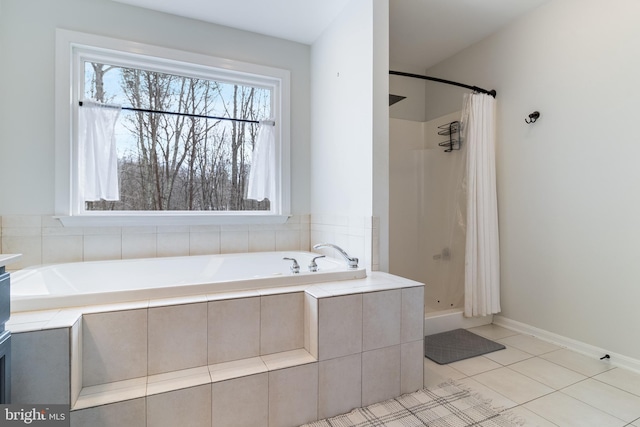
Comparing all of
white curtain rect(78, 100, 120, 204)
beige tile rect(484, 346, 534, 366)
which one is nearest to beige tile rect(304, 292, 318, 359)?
beige tile rect(484, 346, 534, 366)

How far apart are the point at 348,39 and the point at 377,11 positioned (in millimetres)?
332

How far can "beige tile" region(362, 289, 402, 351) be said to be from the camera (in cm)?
166

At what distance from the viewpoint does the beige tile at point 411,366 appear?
173 centimetres

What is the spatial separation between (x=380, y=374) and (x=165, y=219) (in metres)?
1.95

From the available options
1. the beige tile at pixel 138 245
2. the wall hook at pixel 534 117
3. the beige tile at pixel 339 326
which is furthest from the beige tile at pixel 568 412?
the beige tile at pixel 138 245

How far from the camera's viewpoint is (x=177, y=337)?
1439mm

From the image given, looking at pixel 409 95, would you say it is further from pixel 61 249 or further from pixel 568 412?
pixel 61 249

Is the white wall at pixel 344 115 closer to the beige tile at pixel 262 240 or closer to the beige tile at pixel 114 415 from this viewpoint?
the beige tile at pixel 262 240

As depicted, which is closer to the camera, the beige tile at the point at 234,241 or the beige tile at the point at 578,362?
the beige tile at the point at 578,362

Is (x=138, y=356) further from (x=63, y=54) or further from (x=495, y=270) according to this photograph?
(x=495, y=270)

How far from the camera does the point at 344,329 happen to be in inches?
63.4

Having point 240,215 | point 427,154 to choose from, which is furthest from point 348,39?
point 240,215

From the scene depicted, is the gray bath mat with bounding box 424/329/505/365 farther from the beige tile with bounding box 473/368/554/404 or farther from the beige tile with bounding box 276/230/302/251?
the beige tile with bounding box 276/230/302/251

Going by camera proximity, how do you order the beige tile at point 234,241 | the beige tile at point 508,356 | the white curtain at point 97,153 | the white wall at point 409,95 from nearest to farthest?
the beige tile at point 508,356 < the white curtain at point 97,153 < the beige tile at point 234,241 < the white wall at point 409,95
